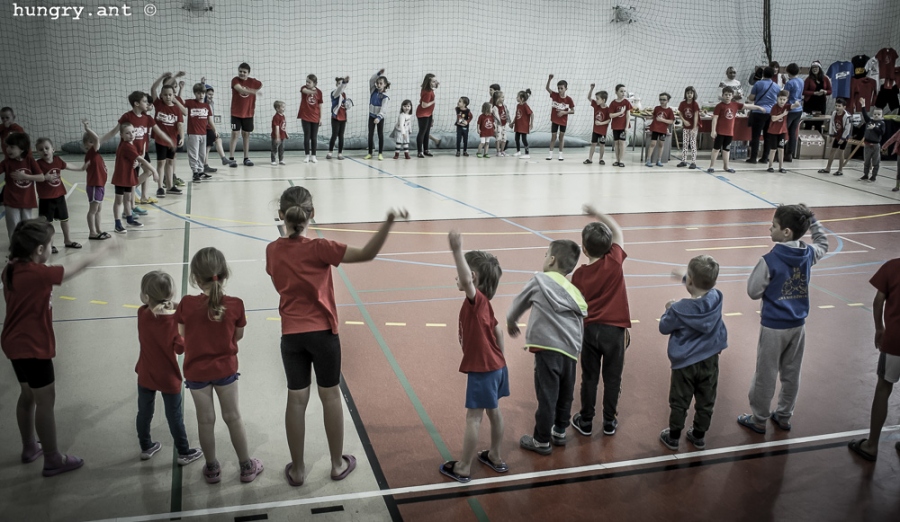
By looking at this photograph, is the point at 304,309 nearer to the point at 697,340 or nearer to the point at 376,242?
the point at 376,242

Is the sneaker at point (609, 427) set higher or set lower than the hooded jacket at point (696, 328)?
lower

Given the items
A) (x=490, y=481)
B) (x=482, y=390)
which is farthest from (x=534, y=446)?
(x=482, y=390)

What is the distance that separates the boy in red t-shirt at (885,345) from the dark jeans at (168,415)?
13.8ft

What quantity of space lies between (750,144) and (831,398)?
1324 centimetres

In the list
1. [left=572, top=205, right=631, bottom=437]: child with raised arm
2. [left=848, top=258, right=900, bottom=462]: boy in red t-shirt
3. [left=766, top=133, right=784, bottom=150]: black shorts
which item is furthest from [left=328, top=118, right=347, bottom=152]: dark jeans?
[left=848, top=258, right=900, bottom=462]: boy in red t-shirt

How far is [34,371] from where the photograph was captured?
4203mm

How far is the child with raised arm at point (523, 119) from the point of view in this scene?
1750 cm

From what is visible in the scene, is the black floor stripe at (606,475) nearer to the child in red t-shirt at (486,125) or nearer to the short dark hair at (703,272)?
the short dark hair at (703,272)

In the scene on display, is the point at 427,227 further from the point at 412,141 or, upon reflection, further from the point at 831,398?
the point at 412,141

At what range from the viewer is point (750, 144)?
17.5 meters

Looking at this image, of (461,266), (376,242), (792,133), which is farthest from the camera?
(792,133)

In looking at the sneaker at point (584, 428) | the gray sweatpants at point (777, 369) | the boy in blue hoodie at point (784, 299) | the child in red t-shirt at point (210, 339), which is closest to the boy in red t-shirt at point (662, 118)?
the boy in blue hoodie at point (784, 299)

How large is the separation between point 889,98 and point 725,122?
5498 mm

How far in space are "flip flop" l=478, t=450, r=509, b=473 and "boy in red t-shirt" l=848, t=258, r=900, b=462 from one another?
230 cm
